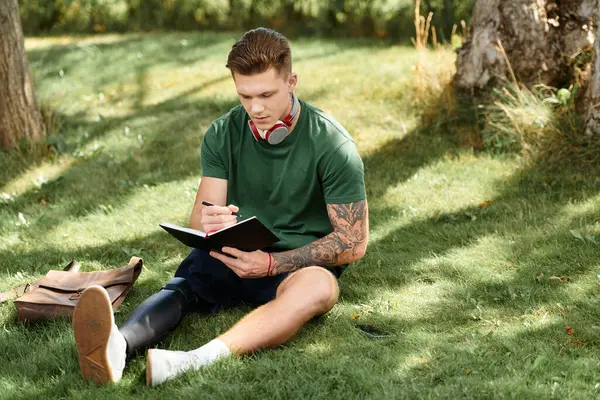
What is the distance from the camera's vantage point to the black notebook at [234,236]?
3488mm

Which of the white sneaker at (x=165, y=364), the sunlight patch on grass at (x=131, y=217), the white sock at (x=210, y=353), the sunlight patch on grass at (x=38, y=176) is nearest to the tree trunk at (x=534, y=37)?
the sunlight patch on grass at (x=131, y=217)

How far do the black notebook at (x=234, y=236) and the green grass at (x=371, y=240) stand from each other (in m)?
0.52

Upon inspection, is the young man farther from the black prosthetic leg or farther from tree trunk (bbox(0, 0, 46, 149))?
tree trunk (bbox(0, 0, 46, 149))

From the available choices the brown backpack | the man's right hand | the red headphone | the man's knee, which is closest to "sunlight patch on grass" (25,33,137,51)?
the brown backpack

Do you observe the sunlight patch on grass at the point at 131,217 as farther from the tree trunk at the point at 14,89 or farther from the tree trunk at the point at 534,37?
the tree trunk at the point at 534,37

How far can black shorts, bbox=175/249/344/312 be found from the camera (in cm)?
407

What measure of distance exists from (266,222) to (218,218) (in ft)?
1.50

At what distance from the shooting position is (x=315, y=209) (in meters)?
4.07

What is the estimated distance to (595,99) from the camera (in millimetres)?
6016

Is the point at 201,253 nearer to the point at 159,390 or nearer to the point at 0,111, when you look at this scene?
the point at 159,390

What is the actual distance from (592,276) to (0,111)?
5.20 meters

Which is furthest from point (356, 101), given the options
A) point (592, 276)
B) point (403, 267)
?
point (592, 276)

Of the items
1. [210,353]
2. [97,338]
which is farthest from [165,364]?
[97,338]

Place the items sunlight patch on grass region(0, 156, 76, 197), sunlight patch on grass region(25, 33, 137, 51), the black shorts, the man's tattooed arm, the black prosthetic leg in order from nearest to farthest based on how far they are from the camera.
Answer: the black prosthetic leg < the man's tattooed arm < the black shorts < sunlight patch on grass region(0, 156, 76, 197) < sunlight patch on grass region(25, 33, 137, 51)
